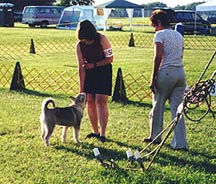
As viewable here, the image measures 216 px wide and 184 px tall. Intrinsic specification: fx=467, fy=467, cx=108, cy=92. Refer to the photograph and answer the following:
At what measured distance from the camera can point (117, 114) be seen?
817 cm

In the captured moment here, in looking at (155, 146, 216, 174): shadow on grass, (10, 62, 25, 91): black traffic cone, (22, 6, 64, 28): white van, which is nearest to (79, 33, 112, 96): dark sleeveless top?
(155, 146, 216, 174): shadow on grass

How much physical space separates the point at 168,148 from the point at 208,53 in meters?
14.5

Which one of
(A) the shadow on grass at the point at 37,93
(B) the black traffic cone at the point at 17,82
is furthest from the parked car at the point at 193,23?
(A) the shadow on grass at the point at 37,93

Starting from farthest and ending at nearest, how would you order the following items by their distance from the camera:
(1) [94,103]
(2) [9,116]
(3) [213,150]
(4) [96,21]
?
(4) [96,21]
(2) [9,116]
(1) [94,103]
(3) [213,150]

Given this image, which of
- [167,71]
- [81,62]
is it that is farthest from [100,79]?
[167,71]


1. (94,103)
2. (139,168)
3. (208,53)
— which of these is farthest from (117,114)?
(208,53)

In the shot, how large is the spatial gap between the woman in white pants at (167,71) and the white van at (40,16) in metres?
38.1

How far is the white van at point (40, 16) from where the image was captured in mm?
42906

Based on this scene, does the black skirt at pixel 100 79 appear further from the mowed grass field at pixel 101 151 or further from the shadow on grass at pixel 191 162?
the shadow on grass at pixel 191 162

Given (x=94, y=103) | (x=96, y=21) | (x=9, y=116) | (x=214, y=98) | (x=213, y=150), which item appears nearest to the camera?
(x=213, y=150)

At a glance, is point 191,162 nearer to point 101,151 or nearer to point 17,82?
point 101,151

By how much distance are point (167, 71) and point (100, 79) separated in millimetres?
938

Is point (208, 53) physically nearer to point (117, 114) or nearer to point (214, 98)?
point (214, 98)

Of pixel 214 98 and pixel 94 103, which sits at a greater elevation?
pixel 94 103
